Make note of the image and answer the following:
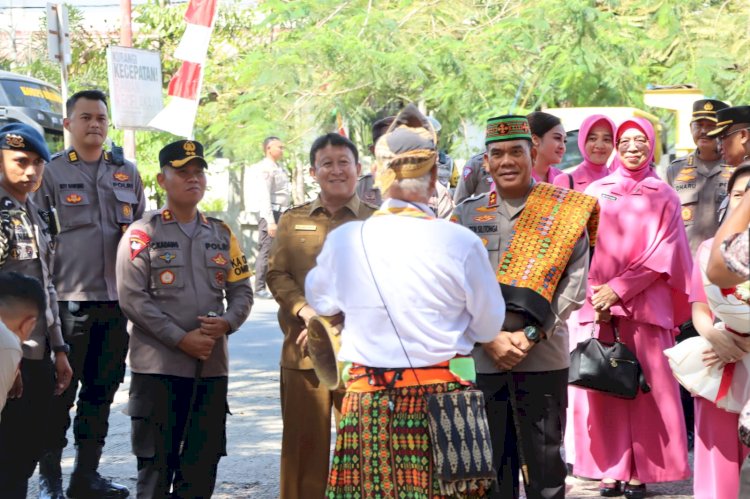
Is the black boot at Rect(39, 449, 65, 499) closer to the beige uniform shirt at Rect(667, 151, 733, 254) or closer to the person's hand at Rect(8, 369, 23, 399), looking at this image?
the person's hand at Rect(8, 369, 23, 399)

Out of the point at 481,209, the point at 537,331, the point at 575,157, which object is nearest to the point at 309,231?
the point at 481,209

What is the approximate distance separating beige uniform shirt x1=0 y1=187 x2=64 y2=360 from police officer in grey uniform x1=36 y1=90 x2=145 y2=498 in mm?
718

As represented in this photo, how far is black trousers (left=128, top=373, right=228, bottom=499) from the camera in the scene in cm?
622

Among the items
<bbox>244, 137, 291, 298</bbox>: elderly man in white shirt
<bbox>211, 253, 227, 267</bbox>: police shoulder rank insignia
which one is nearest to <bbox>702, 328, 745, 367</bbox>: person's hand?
<bbox>211, 253, 227, 267</bbox>: police shoulder rank insignia

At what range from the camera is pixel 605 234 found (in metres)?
7.41

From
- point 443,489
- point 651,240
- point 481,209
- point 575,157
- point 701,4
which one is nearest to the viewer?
point 443,489

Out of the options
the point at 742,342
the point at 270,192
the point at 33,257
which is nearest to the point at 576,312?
the point at 742,342

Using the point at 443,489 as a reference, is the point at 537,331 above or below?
above

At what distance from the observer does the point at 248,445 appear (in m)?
8.51

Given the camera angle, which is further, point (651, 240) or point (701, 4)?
point (701, 4)

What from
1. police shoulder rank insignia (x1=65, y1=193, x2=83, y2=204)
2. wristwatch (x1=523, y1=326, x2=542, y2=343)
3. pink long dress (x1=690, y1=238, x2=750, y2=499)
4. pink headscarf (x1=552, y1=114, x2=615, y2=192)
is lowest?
pink long dress (x1=690, y1=238, x2=750, y2=499)

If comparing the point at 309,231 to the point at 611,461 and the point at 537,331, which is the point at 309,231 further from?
the point at 611,461

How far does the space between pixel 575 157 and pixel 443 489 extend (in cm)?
1135

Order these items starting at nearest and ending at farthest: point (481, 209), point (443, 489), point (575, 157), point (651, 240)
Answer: point (443, 489), point (481, 209), point (651, 240), point (575, 157)
